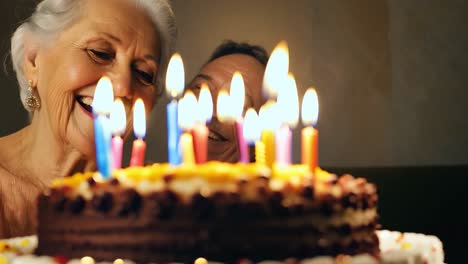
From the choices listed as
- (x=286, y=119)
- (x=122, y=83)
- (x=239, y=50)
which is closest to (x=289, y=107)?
(x=286, y=119)

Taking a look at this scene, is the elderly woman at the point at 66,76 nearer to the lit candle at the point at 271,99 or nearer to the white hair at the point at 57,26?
the white hair at the point at 57,26

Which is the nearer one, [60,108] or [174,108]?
[174,108]

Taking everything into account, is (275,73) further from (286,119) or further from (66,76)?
(66,76)

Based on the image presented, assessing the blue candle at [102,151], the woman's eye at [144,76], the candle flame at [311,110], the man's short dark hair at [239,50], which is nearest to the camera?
the blue candle at [102,151]

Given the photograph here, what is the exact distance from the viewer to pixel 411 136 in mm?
2613

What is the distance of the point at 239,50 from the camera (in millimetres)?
2781

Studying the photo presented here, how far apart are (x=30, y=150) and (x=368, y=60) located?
1.49 meters

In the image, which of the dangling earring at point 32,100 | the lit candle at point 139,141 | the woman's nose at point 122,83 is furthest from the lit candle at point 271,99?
the dangling earring at point 32,100

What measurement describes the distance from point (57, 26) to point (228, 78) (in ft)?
2.53

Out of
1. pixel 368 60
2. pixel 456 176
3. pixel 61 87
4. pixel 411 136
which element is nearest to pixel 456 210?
pixel 456 176

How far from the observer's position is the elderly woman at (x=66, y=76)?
2197 mm

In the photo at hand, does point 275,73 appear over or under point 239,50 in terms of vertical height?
under

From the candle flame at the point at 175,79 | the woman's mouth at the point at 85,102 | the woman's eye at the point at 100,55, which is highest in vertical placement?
the woman's eye at the point at 100,55

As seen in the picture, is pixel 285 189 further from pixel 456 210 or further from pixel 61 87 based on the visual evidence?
pixel 456 210
